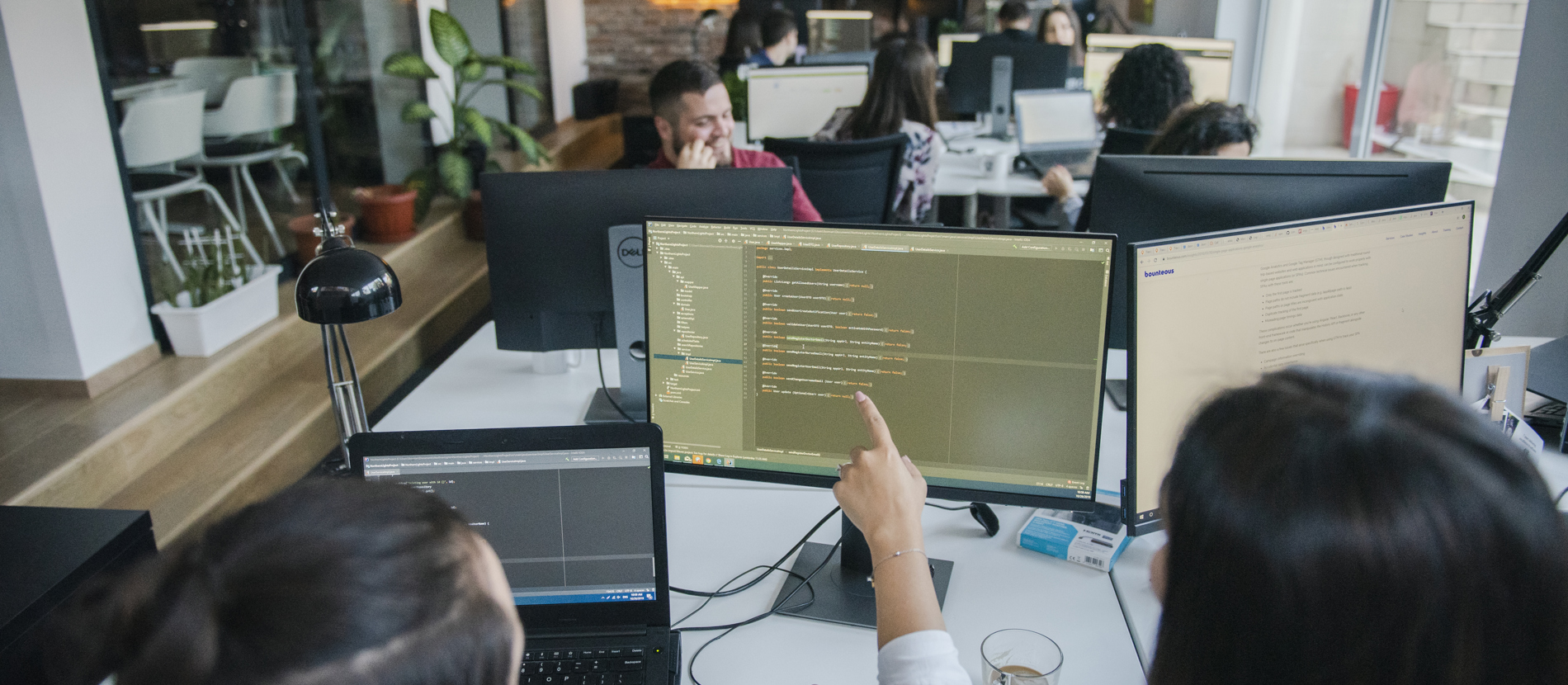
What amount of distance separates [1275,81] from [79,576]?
572 centimetres

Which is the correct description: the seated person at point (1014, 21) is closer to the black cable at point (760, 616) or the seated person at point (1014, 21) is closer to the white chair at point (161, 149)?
the white chair at point (161, 149)

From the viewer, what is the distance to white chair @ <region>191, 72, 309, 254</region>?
3811 millimetres

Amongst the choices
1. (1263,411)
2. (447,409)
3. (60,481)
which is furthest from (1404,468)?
(60,481)

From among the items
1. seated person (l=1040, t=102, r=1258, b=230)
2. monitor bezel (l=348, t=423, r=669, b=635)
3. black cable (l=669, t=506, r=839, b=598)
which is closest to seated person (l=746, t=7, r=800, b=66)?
seated person (l=1040, t=102, r=1258, b=230)

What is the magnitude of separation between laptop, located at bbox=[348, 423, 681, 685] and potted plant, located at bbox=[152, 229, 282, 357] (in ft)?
7.94

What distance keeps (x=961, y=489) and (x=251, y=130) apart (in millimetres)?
3807

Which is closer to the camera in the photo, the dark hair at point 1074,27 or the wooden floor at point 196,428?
the wooden floor at point 196,428

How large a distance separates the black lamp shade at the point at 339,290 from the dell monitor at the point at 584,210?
0.34 metres

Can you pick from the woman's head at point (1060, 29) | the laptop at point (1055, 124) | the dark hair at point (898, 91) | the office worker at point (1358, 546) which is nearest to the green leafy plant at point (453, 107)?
the dark hair at point (898, 91)

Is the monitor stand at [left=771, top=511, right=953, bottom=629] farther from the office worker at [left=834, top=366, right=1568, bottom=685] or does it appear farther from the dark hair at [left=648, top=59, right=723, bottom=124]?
the dark hair at [left=648, top=59, right=723, bottom=124]

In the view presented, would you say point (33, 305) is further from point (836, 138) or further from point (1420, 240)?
point (1420, 240)

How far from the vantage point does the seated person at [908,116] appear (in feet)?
11.7

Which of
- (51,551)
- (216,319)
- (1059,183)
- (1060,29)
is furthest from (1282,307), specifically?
(1060,29)

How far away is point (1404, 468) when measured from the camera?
60 cm
